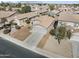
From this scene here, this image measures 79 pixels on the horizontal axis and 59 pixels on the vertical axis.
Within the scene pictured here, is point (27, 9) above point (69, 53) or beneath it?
beneath

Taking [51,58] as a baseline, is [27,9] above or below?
below

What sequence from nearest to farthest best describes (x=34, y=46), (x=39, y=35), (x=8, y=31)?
(x=34, y=46)
(x=39, y=35)
(x=8, y=31)

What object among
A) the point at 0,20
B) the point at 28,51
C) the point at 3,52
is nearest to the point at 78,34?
the point at 28,51

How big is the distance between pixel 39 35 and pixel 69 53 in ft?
36.9

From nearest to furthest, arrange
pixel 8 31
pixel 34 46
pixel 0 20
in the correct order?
pixel 34 46, pixel 8 31, pixel 0 20

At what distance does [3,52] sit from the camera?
2683 centimetres

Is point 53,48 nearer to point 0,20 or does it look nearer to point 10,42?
point 10,42

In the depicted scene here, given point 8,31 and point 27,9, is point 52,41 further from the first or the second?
point 27,9

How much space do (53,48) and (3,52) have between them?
7.65m

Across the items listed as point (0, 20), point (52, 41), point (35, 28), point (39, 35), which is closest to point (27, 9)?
point (0, 20)

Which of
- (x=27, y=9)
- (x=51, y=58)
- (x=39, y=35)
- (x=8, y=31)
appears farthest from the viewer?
(x=27, y=9)

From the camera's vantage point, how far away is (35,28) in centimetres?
3978

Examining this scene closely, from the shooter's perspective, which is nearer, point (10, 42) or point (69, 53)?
point (69, 53)

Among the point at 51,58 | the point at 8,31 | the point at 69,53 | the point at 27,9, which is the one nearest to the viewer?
the point at 51,58
